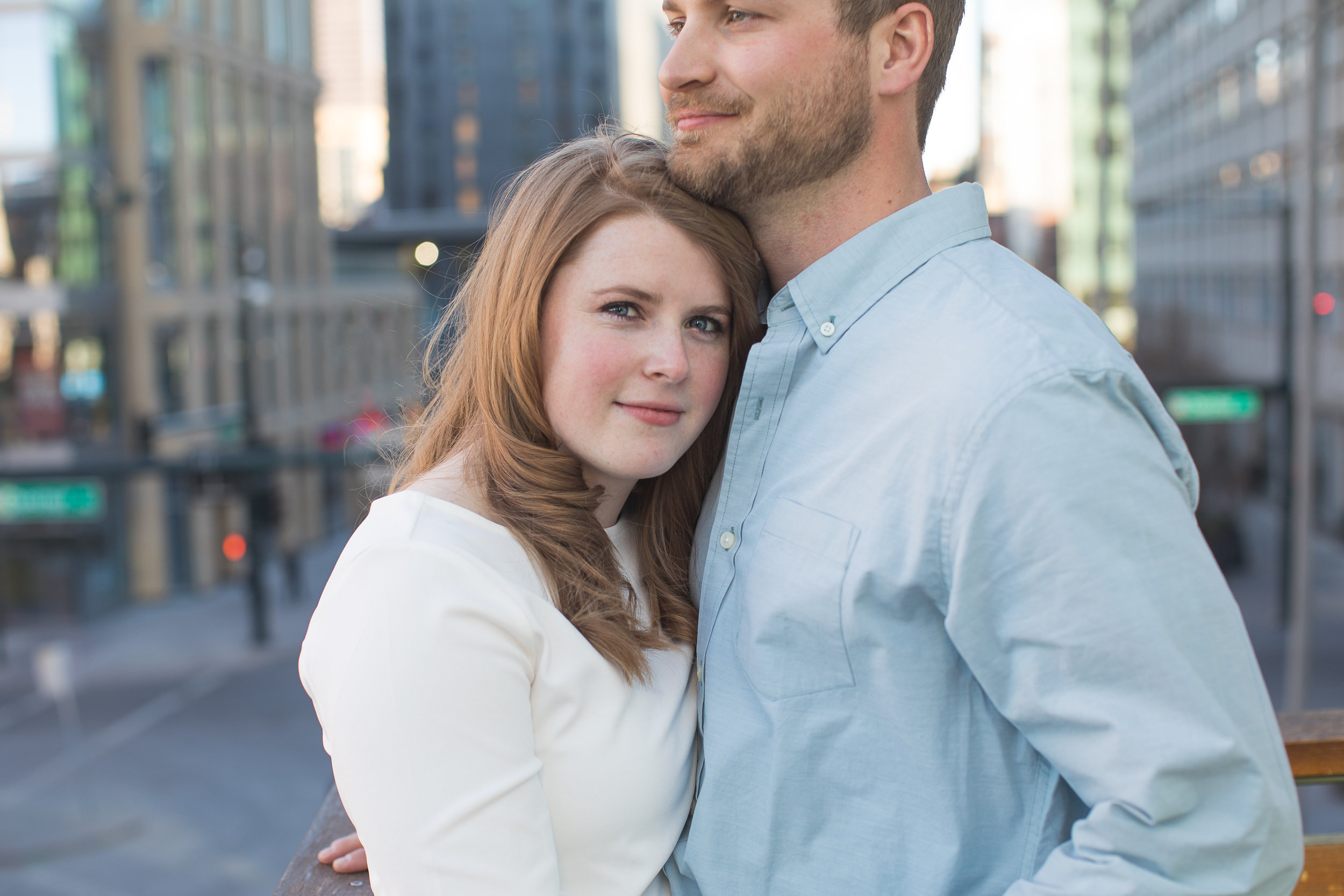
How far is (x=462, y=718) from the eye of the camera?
1.54m

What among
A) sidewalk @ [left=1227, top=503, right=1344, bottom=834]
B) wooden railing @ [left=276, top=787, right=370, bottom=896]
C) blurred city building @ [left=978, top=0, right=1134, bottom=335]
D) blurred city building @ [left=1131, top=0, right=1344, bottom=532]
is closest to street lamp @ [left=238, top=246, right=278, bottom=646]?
blurred city building @ [left=978, top=0, right=1134, bottom=335]

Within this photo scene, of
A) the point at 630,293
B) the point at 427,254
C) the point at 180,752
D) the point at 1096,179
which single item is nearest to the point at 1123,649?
the point at 630,293

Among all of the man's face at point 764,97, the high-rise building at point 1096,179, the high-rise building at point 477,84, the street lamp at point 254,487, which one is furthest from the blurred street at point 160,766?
the high-rise building at point 477,84

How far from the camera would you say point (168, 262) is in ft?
77.6

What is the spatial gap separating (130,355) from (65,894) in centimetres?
1332

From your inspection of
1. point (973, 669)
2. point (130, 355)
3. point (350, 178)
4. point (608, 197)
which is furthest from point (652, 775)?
point (350, 178)

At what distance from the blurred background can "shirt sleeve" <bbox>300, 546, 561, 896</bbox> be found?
16.7 ft

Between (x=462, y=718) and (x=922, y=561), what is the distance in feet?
2.07

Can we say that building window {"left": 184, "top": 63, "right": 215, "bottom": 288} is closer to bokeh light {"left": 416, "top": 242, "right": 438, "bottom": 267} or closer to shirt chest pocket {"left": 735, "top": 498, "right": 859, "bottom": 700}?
bokeh light {"left": 416, "top": 242, "right": 438, "bottom": 267}

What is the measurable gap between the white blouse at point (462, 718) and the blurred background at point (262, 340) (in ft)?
16.4

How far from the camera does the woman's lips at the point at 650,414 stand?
6.24 feet

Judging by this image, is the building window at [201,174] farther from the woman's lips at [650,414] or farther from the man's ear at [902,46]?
the man's ear at [902,46]

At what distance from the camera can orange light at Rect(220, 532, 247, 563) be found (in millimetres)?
20156

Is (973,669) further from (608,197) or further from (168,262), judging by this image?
(168,262)
